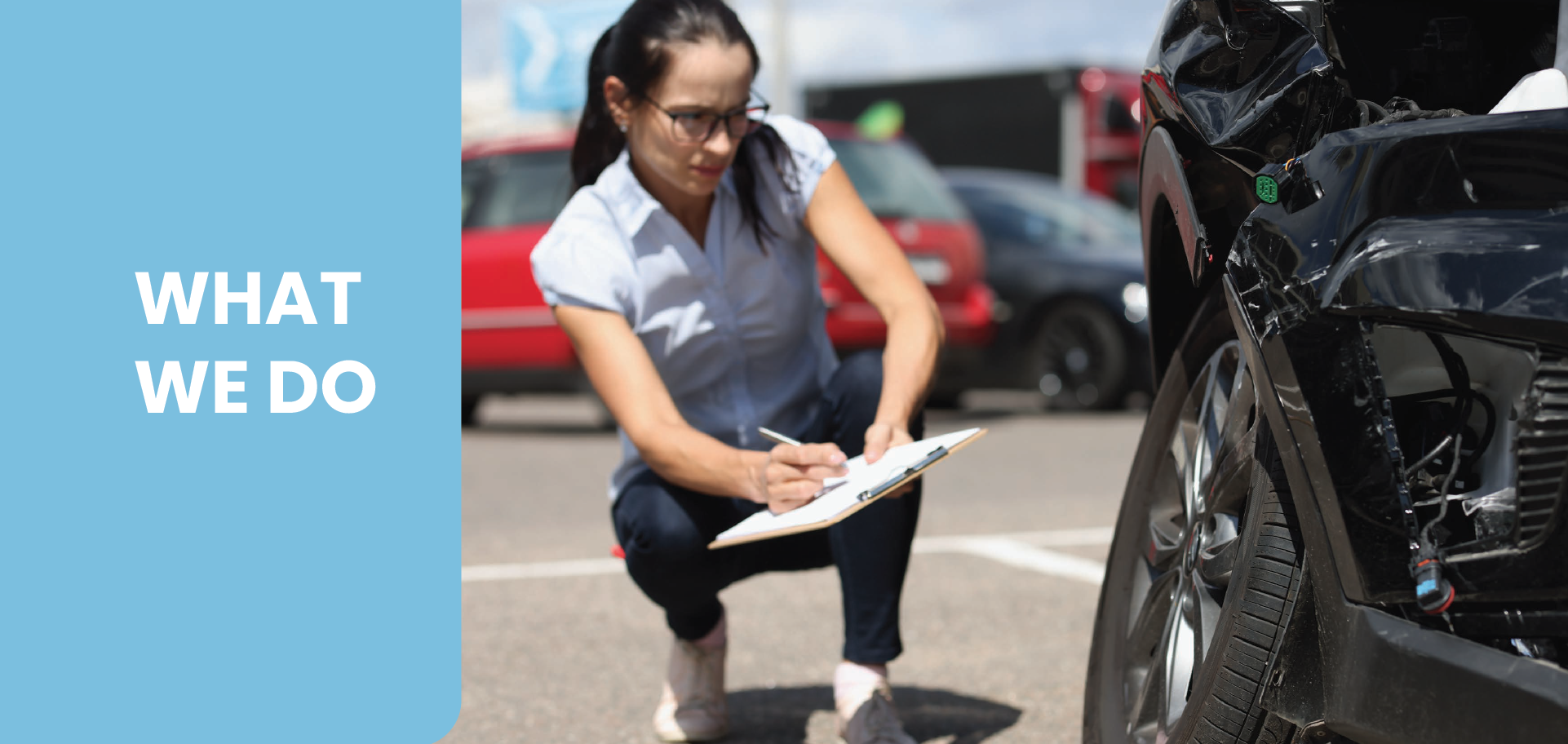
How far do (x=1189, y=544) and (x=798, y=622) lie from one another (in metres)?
2.12

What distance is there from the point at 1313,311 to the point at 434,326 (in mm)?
1262

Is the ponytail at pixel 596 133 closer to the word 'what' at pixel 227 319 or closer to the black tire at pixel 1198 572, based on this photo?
the word 'what' at pixel 227 319

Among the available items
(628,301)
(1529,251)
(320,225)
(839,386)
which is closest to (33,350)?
(320,225)

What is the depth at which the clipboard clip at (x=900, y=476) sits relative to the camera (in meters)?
2.24

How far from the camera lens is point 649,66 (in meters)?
2.76

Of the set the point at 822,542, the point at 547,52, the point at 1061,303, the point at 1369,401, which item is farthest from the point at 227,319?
the point at 547,52

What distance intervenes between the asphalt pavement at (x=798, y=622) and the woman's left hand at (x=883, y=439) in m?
0.64

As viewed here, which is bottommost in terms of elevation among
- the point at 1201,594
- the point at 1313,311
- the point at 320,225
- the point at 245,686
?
the point at 245,686

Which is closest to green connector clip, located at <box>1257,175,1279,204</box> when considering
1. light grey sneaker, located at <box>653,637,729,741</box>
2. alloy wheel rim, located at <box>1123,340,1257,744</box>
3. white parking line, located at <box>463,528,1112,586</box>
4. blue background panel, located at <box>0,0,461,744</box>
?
alloy wheel rim, located at <box>1123,340,1257,744</box>

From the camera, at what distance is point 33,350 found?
6.95 feet

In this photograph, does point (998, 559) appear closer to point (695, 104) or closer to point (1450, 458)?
point (695, 104)

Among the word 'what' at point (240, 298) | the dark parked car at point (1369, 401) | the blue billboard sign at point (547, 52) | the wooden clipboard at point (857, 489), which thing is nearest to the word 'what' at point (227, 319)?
the word 'what' at point (240, 298)

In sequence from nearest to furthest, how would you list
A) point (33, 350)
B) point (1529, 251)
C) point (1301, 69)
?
point (1529, 251)
point (1301, 69)
point (33, 350)

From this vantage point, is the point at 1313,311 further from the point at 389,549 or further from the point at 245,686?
the point at 245,686
